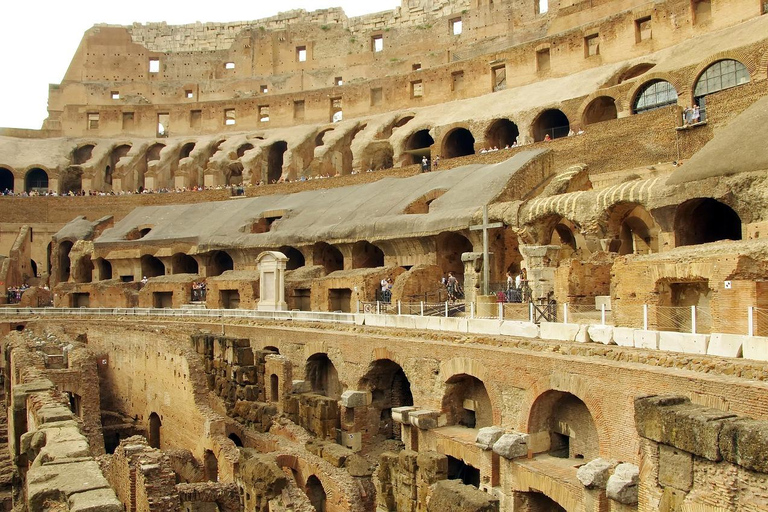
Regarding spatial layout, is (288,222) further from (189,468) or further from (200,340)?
(189,468)

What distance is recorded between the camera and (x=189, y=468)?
50.0 ft

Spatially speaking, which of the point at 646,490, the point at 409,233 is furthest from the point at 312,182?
the point at 646,490

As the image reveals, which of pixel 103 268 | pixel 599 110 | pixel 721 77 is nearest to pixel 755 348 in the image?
pixel 721 77

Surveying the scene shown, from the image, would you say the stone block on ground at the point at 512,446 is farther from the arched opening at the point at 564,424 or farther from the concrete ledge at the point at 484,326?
the concrete ledge at the point at 484,326

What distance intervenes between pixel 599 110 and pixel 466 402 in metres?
24.6

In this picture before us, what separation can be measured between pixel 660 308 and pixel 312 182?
32.8 metres

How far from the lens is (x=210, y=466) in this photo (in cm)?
1583

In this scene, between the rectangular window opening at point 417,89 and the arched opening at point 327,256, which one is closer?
the arched opening at point 327,256

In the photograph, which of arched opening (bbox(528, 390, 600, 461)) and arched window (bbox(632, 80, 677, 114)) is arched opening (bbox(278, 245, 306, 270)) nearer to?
arched window (bbox(632, 80, 677, 114))

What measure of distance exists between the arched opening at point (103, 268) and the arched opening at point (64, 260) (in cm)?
534

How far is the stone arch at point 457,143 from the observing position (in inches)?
1662

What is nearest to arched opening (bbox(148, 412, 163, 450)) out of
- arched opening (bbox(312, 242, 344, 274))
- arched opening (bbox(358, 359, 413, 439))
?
arched opening (bbox(358, 359, 413, 439))

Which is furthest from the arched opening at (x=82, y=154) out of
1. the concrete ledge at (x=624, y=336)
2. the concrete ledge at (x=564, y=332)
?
the concrete ledge at (x=624, y=336)

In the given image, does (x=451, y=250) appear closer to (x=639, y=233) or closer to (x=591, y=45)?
(x=639, y=233)
